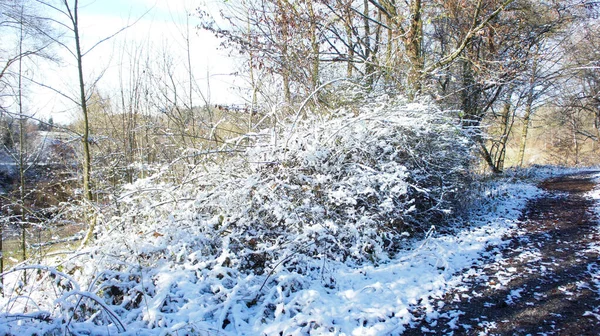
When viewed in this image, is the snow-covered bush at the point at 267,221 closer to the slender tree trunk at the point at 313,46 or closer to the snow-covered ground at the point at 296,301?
the snow-covered ground at the point at 296,301

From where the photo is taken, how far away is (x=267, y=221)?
4.52 metres

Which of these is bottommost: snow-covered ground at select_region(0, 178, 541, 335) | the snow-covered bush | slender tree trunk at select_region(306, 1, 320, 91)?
snow-covered ground at select_region(0, 178, 541, 335)

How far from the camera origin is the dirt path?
276cm

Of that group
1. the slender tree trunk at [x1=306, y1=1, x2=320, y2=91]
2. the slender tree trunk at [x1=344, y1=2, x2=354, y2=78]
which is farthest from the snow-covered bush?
the slender tree trunk at [x1=344, y1=2, x2=354, y2=78]

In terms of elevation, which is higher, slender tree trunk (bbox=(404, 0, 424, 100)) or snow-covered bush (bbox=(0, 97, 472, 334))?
slender tree trunk (bbox=(404, 0, 424, 100))

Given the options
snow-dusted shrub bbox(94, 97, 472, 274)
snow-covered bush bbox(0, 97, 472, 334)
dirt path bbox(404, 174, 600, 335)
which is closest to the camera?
dirt path bbox(404, 174, 600, 335)

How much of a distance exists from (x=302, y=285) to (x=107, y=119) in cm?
1070

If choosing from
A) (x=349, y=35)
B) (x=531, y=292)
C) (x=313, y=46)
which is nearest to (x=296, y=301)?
(x=531, y=292)

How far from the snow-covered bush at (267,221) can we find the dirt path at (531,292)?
1.08 m

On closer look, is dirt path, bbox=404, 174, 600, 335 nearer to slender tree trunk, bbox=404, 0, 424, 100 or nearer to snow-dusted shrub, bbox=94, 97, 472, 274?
snow-dusted shrub, bbox=94, 97, 472, 274

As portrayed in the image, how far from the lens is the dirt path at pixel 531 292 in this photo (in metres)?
2.76

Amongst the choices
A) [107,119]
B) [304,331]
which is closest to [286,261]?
[304,331]

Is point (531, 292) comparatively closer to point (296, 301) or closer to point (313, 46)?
point (296, 301)

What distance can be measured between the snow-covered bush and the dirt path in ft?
3.56
